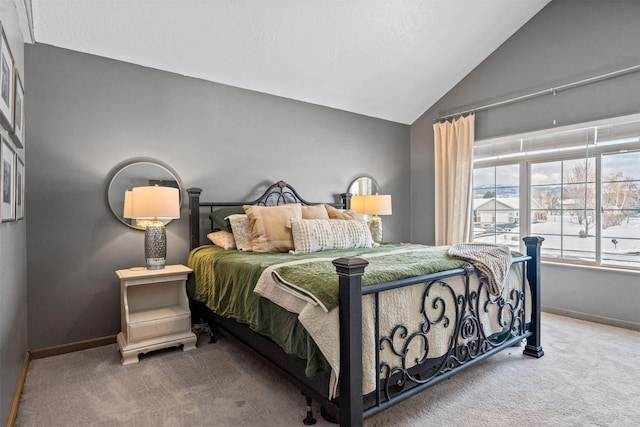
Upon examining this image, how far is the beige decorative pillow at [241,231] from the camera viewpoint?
300cm

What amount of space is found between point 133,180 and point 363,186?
2.73 meters

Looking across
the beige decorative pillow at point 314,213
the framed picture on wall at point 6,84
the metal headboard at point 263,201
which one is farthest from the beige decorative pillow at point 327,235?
the framed picture on wall at point 6,84

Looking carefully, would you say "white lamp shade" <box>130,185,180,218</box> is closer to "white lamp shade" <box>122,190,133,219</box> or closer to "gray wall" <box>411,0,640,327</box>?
"white lamp shade" <box>122,190,133,219</box>

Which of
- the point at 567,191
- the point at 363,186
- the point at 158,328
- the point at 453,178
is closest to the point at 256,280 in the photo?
the point at 158,328

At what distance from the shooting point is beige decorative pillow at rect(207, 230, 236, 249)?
305 cm

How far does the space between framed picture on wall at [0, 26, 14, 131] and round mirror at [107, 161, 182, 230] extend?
1.16m

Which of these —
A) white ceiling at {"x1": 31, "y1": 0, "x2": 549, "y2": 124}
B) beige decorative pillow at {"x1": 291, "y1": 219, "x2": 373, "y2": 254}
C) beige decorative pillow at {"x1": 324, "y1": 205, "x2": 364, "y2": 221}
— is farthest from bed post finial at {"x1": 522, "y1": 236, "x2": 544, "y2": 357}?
white ceiling at {"x1": 31, "y1": 0, "x2": 549, "y2": 124}

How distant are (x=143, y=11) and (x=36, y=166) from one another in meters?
1.42

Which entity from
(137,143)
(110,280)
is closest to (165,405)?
(110,280)

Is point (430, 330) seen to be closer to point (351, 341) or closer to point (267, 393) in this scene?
point (351, 341)

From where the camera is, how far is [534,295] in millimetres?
2654

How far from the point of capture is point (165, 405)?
6.61 feet

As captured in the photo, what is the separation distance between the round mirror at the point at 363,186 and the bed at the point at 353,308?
60.3 inches

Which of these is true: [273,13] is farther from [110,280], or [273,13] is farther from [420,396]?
[420,396]
